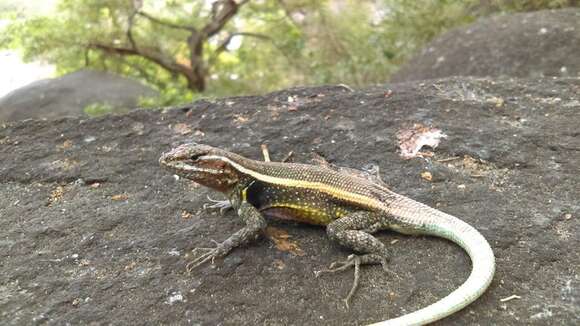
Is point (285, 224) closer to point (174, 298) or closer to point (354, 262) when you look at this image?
point (354, 262)

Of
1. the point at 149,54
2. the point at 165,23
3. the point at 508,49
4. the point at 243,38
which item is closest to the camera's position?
the point at 508,49

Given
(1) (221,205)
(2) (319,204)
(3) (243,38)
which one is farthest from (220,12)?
(2) (319,204)

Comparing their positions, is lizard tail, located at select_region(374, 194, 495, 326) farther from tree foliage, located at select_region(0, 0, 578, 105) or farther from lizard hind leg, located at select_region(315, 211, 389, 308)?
tree foliage, located at select_region(0, 0, 578, 105)

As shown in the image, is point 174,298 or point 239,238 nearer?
point 174,298

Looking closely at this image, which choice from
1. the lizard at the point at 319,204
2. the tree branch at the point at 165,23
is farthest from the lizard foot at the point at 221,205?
the tree branch at the point at 165,23

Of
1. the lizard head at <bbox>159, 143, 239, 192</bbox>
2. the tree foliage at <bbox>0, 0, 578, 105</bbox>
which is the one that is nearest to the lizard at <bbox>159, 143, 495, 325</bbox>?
the lizard head at <bbox>159, 143, 239, 192</bbox>

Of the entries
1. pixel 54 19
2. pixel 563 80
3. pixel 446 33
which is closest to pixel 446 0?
pixel 446 33
